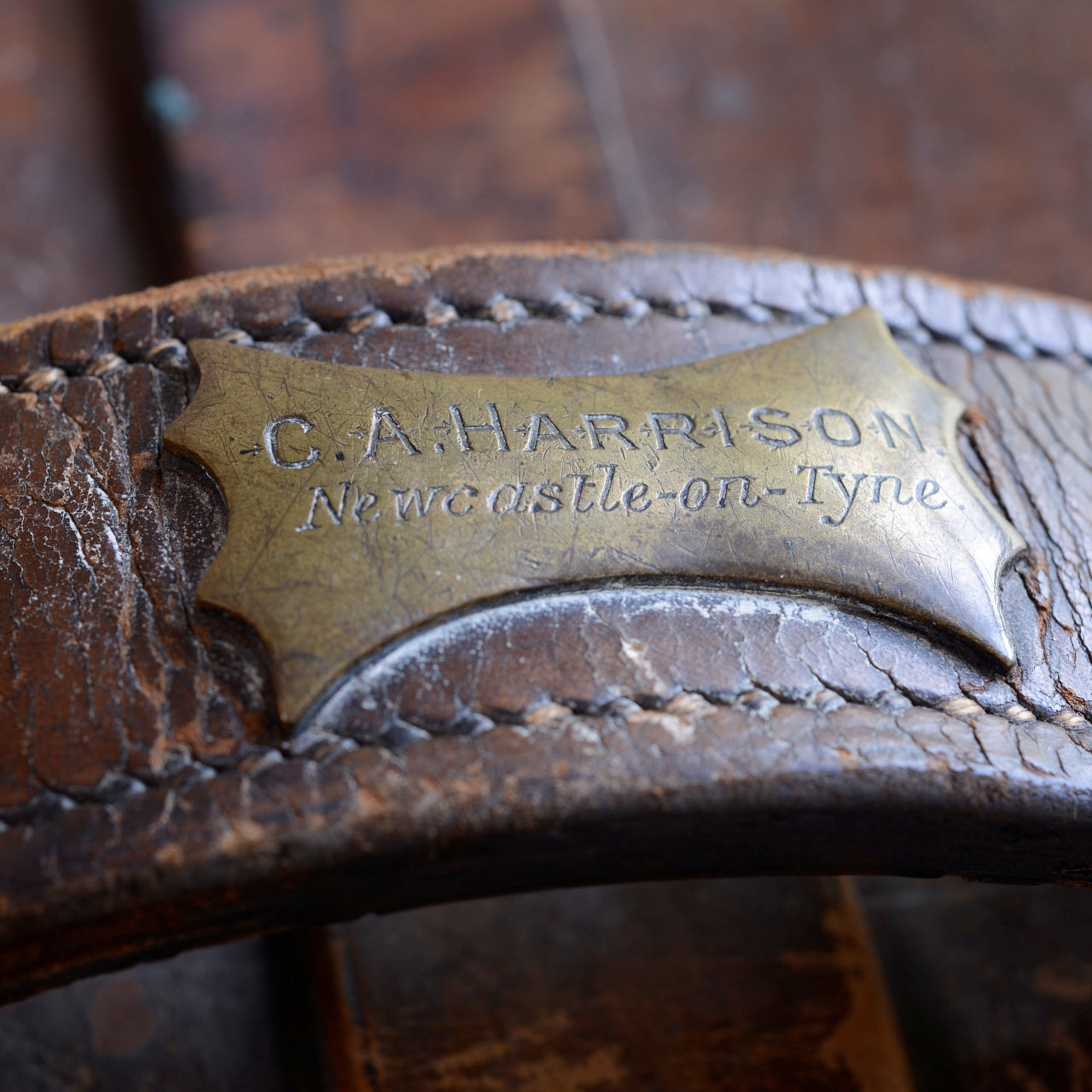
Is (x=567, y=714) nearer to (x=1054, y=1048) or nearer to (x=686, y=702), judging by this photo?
(x=686, y=702)

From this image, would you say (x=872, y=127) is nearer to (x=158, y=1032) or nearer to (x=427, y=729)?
(x=427, y=729)

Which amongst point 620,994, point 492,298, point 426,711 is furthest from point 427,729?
point 620,994

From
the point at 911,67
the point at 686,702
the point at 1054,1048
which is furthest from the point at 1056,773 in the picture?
the point at 911,67

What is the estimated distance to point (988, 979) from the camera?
3.03 ft

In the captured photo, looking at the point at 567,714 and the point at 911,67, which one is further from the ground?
the point at 911,67

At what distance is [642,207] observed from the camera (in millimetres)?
1144

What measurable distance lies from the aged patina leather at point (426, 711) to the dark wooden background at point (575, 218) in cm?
30

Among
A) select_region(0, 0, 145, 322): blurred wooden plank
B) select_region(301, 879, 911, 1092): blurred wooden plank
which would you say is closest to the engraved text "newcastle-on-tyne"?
select_region(301, 879, 911, 1092): blurred wooden plank

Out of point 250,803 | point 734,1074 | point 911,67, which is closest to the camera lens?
point 250,803

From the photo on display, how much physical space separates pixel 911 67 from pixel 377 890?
115 cm

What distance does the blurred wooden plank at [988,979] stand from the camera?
87cm

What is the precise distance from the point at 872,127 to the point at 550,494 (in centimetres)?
90

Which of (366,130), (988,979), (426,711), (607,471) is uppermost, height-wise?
(366,130)

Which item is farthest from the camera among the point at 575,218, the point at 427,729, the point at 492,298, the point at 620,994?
the point at 575,218
